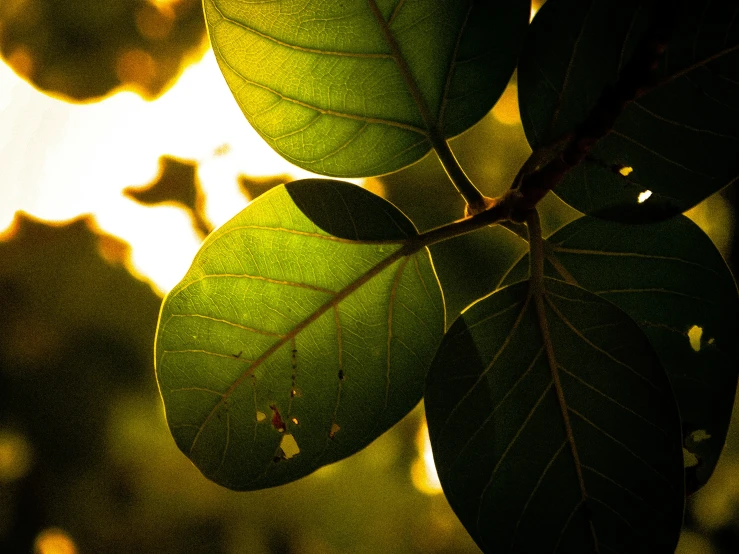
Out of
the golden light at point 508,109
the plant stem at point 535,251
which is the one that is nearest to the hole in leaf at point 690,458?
the plant stem at point 535,251

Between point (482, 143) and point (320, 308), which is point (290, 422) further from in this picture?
point (482, 143)

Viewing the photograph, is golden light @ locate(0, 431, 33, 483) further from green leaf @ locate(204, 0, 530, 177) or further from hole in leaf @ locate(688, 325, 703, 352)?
hole in leaf @ locate(688, 325, 703, 352)

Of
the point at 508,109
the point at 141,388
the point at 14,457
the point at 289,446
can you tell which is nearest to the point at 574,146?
the point at 289,446

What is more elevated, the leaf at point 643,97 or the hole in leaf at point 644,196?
the leaf at point 643,97

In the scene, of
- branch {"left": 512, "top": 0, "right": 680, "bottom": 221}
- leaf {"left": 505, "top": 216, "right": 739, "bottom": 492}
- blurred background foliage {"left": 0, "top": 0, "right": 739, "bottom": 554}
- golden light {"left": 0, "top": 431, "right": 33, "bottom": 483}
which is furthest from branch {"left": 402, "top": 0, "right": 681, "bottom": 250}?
golden light {"left": 0, "top": 431, "right": 33, "bottom": 483}

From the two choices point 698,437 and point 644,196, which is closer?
point 644,196

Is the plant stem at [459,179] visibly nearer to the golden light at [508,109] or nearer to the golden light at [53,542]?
the golden light at [508,109]

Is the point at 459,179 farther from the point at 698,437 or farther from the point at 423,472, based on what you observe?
the point at 423,472
